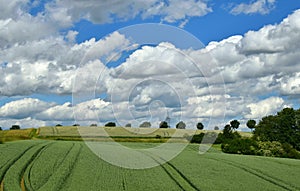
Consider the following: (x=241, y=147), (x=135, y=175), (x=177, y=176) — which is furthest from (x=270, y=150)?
(x=135, y=175)

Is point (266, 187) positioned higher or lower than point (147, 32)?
lower

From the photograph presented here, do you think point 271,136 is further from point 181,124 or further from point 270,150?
point 181,124

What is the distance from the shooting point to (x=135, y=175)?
28609 mm

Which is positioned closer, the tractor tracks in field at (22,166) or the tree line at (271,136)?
the tractor tracks in field at (22,166)

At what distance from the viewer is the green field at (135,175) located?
→ 25125mm

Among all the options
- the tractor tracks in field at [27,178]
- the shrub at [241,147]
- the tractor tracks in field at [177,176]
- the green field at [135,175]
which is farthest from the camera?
the shrub at [241,147]

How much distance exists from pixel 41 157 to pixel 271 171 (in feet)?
60.2

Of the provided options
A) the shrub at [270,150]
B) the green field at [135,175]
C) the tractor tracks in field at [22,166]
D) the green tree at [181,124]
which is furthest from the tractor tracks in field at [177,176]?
the shrub at [270,150]

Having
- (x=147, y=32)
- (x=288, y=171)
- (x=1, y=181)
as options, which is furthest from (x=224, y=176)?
(x=1, y=181)

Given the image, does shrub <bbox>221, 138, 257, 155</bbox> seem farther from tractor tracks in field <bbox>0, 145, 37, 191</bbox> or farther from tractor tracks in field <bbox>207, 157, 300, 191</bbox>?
tractor tracks in field <bbox>0, 145, 37, 191</bbox>

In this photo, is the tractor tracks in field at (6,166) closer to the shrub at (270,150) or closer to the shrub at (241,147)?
the shrub at (241,147)

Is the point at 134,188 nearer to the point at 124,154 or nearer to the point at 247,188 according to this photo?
the point at 247,188

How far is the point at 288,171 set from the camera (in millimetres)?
33781

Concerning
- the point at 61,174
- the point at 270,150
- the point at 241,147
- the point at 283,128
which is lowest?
the point at 61,174
